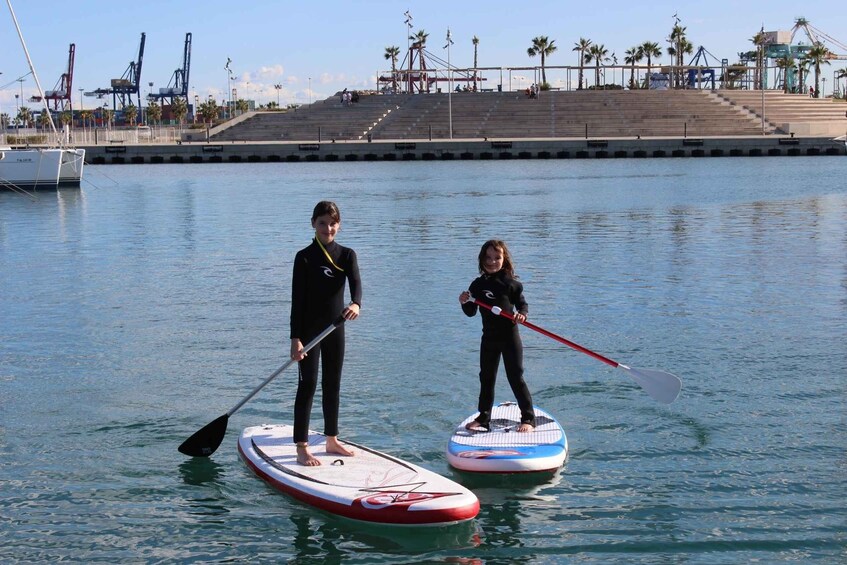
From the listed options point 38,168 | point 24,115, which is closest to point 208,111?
point 24,115

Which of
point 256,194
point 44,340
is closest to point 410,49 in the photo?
point 256,194

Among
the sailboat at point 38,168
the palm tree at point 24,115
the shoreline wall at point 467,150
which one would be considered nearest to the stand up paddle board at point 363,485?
the sailboat at point 38,168

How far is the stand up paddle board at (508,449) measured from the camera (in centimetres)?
879

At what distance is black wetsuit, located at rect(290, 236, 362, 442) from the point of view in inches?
319

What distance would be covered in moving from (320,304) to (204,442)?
2101 mm

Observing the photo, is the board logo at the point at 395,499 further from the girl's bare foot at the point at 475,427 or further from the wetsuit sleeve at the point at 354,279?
the girl's bare foot at the point at 475,427

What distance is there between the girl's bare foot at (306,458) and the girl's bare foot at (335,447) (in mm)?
178

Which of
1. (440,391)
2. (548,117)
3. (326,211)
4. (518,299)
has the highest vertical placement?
(548,117)

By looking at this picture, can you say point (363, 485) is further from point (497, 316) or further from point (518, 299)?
point (518, 299)

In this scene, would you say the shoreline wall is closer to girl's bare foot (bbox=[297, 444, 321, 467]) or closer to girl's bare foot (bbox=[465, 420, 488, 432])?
girl's bare foot (bbox=[465, 420, 488, 432])

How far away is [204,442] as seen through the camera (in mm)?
9484

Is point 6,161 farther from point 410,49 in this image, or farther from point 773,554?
point 410,49

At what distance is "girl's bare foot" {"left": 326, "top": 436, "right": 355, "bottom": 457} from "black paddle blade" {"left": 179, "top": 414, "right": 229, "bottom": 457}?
3.85ft

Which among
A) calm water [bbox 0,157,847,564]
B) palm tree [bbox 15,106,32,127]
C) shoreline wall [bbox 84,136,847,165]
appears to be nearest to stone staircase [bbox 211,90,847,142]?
shoreline wall [bbox 84,136,847,165]
